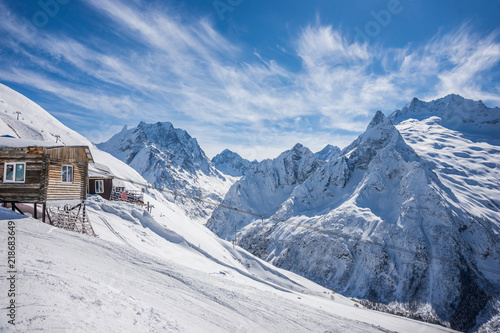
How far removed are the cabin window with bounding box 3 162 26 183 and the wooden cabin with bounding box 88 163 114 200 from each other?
43.4 feet

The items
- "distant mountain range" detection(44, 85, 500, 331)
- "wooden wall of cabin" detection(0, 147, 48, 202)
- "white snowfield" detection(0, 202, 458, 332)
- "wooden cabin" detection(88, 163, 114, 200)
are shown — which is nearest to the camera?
"white snowfield" detection(0, 202, 458, 332)

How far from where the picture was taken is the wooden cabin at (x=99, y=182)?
93.3 ft

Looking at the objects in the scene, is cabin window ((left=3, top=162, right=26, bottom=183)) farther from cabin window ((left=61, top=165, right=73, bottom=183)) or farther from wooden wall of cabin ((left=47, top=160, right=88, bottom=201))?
cabin window ((left=61, top=165, right=73, bottom=183))

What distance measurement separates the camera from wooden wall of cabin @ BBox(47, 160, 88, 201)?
1672 cm

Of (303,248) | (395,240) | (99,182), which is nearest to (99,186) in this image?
(99,182)

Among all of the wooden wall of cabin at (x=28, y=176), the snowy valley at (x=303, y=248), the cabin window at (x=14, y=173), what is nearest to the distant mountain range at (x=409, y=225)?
the snowy valley at (x=303, y=248)

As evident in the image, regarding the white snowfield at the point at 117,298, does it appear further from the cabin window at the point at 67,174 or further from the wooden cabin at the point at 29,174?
the cabin window at the point at 67,174

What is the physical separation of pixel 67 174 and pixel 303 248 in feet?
233

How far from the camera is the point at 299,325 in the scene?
1028 cm

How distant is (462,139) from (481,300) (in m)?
82.5

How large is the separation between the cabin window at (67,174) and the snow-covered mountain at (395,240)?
41511mm

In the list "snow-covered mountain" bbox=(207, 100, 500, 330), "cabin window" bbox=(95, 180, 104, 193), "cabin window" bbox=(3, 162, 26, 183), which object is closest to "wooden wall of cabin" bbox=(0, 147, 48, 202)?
"cabin window" bbox=(3, 162, 26, 183)

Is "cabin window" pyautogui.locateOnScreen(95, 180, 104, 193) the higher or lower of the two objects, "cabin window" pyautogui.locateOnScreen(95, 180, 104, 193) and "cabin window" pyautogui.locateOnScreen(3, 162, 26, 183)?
the lower

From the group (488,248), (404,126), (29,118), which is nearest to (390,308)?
(488,248)
